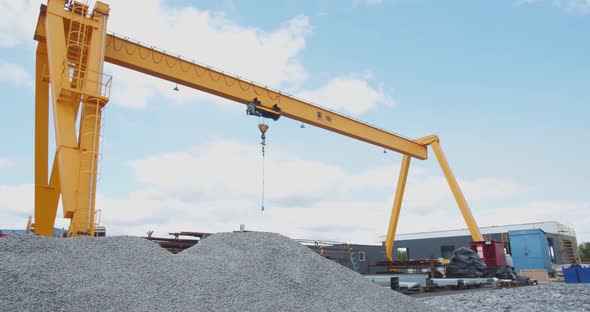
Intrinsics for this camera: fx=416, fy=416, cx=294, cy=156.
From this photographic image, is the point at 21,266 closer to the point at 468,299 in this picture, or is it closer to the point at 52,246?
the point at 52,246

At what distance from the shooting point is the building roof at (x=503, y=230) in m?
27.9

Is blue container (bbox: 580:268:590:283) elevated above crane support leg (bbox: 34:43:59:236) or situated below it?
below

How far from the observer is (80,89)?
8.84 meters

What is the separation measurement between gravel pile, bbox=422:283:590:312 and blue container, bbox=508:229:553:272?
1039 cm

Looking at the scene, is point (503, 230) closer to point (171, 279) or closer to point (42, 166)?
point (42, 166)

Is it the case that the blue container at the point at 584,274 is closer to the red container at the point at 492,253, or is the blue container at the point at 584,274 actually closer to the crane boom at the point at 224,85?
the red container at the point at 492,253

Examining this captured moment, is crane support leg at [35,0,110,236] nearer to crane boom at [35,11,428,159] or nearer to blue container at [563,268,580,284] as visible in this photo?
crane boom at [35,11,428,159]

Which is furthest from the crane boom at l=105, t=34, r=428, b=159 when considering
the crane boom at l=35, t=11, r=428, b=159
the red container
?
the red container

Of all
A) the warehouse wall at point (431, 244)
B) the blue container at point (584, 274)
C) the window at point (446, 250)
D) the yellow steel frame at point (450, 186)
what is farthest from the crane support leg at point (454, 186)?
the window at point (446, 250)

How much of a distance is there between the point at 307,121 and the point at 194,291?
9.38 m

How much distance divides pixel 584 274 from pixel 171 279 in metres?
12.8

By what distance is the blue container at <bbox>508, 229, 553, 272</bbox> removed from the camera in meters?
19.2

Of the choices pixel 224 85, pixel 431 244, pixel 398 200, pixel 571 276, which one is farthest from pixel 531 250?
pixel 224 85

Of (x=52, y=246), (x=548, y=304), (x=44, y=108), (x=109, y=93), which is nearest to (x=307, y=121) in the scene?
(x=109, y=93)
